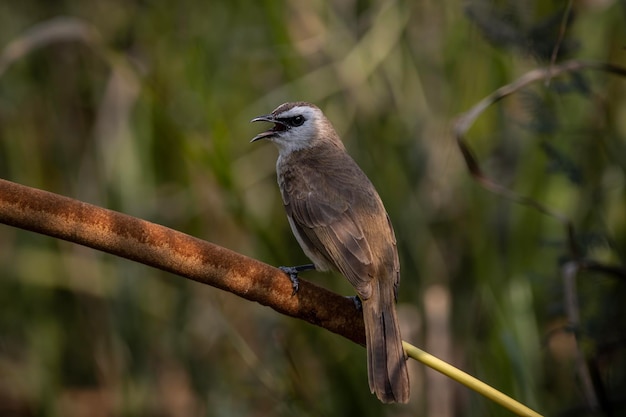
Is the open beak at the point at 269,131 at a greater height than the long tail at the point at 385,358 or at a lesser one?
greater

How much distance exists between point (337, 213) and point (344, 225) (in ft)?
0.27

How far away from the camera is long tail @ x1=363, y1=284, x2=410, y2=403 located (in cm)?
268

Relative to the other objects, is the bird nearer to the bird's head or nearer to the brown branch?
the bird's head

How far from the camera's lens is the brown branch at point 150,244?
1.94 m

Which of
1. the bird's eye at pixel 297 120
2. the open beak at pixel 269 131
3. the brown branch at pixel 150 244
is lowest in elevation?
the brown branch at pixel 150 244

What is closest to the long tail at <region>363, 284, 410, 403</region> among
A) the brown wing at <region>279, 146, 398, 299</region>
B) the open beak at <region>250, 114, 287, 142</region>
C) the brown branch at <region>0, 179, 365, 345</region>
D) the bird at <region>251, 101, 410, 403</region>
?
the bird at <region>251, 101, 410, 403</region>

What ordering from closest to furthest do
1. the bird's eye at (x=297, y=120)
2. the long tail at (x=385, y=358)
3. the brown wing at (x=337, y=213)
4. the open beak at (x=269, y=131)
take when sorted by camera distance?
1. the long tail at (x=385, y=358)
2. the brown wing at (x=337, y=213)
3. the open beak at (x=269, y=131)
4. the bird's eye at (x=297, y=120)

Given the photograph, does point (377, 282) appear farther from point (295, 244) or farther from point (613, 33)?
point (613, 33)

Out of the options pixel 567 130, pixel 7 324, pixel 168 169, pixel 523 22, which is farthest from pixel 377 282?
pixel 7 324

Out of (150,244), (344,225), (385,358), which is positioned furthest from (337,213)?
(150,244)

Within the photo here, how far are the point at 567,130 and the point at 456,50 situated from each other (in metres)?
1.01

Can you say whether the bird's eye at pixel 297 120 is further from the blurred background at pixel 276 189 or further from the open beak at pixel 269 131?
the blurred background at pixel 276 189

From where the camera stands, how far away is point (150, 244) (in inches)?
79.9

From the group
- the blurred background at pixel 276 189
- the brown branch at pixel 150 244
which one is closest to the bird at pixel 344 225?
the blurred background at pixel 276 189
